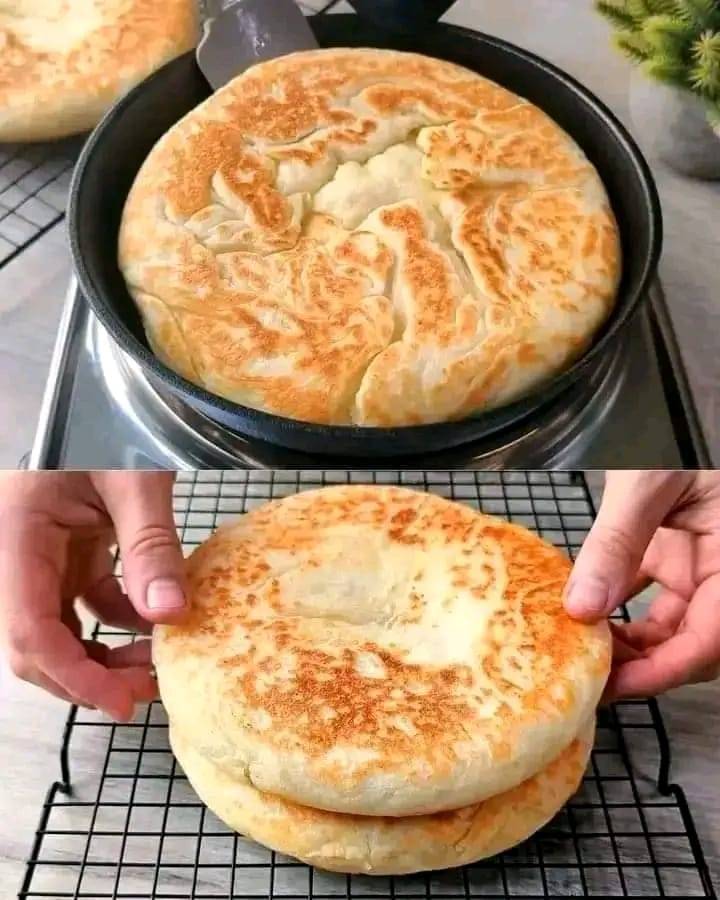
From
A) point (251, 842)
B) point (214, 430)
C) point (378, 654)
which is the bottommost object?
point (251, 842)

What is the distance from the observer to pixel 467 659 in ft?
2.03

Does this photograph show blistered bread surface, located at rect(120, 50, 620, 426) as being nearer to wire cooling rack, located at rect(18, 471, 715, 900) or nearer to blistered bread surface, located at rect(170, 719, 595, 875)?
wire cooling rack, located at rect(18, 471, 715, 900)

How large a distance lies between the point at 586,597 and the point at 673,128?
358 mm

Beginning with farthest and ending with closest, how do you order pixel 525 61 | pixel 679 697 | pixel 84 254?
pixel 679 697 → pixel 525 61 → pixel 84 254

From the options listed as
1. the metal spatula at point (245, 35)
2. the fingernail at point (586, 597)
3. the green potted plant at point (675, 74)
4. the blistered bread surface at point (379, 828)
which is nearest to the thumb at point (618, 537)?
the fingernail at point (586, 597)

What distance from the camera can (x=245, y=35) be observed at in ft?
2.23

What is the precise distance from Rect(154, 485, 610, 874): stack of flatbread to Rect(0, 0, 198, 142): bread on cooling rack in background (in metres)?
0.31

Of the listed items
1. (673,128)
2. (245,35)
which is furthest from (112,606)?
(673,128)

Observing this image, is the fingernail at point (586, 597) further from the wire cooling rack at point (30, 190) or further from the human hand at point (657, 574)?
the wire cooling rack at point (30, 190)

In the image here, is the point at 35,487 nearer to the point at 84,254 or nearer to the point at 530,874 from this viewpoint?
the point at 84,254

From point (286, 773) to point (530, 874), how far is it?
0.19 meters

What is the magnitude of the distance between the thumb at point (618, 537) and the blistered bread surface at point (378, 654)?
16 mm

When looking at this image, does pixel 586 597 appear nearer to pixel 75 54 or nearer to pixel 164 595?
pixel 164 595

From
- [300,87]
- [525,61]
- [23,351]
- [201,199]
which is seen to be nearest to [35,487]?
[23,351]
